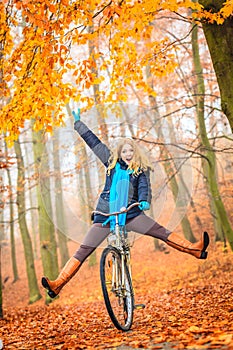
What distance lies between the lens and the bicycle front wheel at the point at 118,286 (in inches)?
192

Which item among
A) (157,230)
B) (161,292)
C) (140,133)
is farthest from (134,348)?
(161,292)

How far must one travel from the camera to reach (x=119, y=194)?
210 inches

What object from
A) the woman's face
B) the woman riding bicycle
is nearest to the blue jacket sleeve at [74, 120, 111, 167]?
the woman riding bicycle

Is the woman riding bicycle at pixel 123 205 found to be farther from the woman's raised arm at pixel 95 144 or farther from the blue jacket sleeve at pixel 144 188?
the woman's raised arm at pixel 95 144

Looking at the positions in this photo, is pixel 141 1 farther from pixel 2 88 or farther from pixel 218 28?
pixel 2 88

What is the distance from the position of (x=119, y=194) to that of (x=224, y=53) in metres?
2.33

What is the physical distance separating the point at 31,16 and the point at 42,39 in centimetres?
69

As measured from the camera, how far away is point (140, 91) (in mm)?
18828

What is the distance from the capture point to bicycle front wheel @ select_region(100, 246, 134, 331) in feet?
16.0

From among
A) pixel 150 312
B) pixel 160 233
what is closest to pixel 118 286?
pixel 160 233

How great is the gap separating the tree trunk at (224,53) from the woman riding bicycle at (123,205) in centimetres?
142

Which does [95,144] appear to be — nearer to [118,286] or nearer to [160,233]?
[160,233]

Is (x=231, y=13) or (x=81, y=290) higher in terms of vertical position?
(x=231, y=13)

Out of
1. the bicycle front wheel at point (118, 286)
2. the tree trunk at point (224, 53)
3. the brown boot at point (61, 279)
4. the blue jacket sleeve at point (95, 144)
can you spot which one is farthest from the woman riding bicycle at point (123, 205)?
the tree trunk at point (224, 53)
